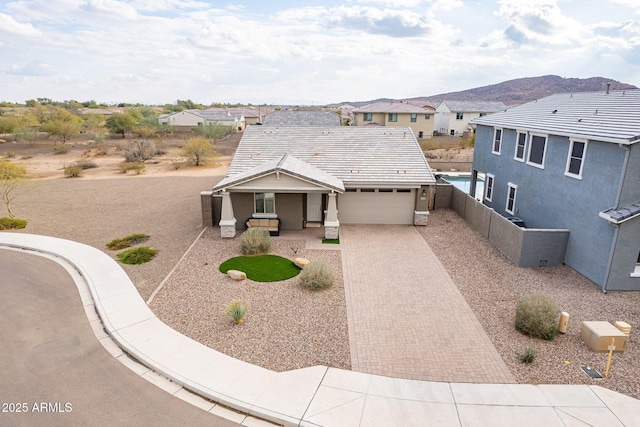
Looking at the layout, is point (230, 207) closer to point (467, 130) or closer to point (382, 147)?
point (382, 147)

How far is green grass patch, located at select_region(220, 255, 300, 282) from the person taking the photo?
595 inches

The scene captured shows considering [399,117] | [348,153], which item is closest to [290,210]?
[348,153]

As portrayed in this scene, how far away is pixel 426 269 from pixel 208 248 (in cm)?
968

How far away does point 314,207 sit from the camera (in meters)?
21.1

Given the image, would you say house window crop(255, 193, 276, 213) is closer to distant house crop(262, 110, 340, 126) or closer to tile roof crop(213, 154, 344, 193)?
tile roof crop(213, 154, 344, 193)

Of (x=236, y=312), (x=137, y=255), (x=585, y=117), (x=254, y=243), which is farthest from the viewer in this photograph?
(x=254, y=243)

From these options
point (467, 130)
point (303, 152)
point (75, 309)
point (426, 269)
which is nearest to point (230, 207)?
point (303, 152)

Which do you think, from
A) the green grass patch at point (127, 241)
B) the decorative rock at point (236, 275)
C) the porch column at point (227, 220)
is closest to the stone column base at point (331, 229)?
the porch column at point (227, 220)

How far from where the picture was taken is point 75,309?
1258cm

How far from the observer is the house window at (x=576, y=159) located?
15.2 metres

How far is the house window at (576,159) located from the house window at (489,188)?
728cm

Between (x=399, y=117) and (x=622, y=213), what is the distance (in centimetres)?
5329

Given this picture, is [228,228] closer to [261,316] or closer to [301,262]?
[301,262]

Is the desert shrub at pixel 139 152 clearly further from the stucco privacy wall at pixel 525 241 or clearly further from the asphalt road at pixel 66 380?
the stucco privacy wall at pixel 525 241
